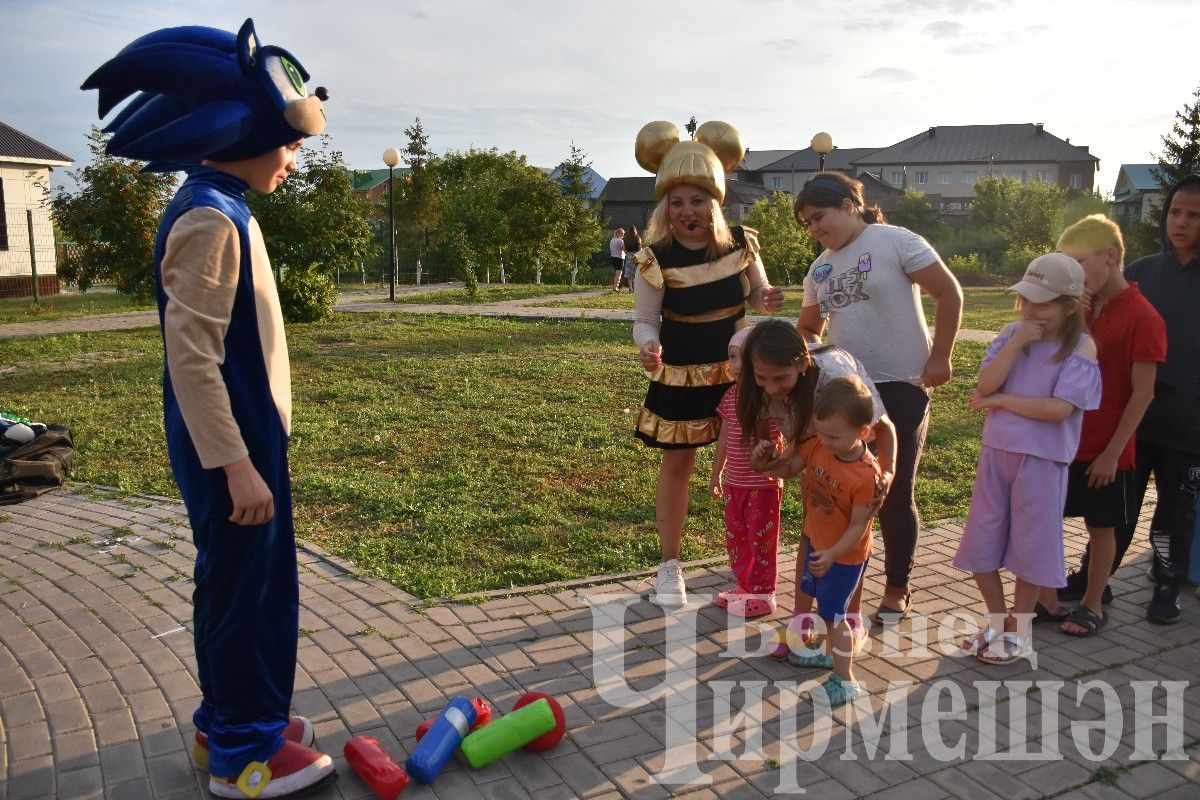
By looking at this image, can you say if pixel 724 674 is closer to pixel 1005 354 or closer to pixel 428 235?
pixel 1005 354

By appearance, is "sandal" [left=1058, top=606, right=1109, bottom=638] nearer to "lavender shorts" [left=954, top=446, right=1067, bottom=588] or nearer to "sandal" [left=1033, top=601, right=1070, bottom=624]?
"sandal" [left=1033, top=601, right=1070, bottom=624]

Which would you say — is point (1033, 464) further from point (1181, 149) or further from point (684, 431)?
point (1181, 149)

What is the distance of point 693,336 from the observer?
14.3 feet

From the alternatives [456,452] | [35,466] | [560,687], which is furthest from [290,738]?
[456,452]

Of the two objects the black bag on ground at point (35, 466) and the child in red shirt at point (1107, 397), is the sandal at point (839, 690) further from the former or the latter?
the black bag on ground at point (35, 466)

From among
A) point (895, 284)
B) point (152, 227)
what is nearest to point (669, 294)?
point (895, 284)

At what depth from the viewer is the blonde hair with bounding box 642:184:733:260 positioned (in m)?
4.30

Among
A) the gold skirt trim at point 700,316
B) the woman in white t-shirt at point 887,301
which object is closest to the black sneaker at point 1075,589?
the woman in white t-shirt at point 887,301

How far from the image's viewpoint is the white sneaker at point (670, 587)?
4.47 meters

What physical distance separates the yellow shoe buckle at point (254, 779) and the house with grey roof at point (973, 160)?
88.0 meters

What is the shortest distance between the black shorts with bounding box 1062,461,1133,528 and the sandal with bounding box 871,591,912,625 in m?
0.80

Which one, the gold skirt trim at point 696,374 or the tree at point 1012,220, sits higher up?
the tree at point 1012,220

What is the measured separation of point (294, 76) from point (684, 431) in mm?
2284

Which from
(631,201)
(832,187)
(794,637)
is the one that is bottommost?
(794,637)
